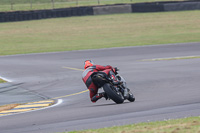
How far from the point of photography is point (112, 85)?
1213 cm

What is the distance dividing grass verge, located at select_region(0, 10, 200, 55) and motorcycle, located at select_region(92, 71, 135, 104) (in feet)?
73.6

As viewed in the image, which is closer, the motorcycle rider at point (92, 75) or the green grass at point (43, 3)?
the motorcycle rider at point (92, 75)

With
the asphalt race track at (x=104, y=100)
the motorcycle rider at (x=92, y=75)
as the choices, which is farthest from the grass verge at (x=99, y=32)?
the motorcycle rider at (x=92, y=75)

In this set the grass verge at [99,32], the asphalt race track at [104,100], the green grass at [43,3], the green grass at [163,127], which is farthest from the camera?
the green grass at [43,3]

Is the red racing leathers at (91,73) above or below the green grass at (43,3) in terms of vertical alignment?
below

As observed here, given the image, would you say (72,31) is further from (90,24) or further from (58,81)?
(58,81)

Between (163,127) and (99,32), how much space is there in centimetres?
3559

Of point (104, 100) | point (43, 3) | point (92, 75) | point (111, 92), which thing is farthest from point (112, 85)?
point (43, 3)

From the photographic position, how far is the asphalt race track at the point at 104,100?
10156 mm

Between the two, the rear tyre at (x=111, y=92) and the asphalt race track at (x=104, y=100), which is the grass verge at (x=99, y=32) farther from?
the rear tyre at (x=111, y=92)

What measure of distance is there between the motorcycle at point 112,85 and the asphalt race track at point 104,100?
0.84 feet

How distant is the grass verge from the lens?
→ 37.1m

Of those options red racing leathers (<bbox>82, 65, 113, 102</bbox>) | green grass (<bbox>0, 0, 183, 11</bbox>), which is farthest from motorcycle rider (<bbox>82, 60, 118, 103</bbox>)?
green grass (<bbox>0, 0, 183, 11</bbox>)

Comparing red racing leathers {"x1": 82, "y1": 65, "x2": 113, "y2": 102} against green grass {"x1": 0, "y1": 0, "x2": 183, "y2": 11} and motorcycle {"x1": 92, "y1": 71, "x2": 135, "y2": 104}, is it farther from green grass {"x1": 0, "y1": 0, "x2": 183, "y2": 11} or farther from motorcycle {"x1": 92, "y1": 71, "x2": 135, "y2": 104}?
green grass {"x1": 0, "y1": 0, "x2": 183, "y2": 11}
